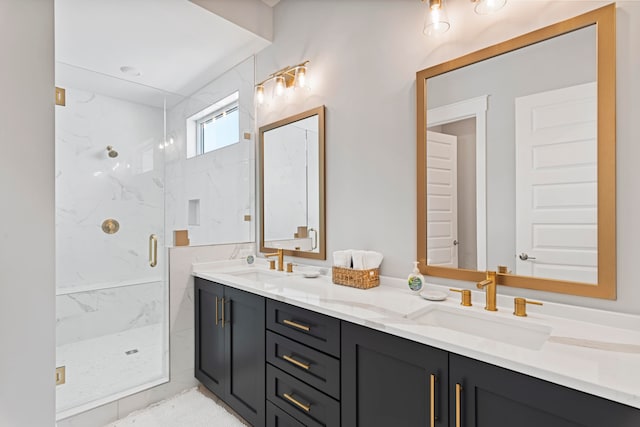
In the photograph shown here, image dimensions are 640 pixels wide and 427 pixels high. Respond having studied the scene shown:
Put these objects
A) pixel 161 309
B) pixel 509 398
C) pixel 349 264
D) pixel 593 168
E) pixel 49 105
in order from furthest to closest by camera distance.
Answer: pixel 161 309 → pixel 349 264 → pixel 49 105 → pixel 593 168 → pixel 509 398

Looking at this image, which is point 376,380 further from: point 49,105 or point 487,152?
point 49,105

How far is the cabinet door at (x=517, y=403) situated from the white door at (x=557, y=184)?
1.83 feet

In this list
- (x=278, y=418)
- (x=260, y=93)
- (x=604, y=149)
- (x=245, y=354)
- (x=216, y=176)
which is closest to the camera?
(x=604, y=149)

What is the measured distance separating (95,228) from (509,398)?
284 centimetres

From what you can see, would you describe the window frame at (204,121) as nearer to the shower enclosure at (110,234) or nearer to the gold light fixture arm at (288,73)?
the shower enclosure at (110,234)

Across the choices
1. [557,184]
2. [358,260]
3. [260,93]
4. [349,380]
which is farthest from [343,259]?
[260,93]

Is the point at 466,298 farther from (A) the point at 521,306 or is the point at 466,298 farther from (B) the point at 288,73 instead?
(B) the point at 288,73

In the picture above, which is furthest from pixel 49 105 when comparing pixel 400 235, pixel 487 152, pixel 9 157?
pixel 487 152

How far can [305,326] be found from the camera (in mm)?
1581

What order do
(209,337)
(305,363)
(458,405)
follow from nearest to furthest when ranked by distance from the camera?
(458,405)
(305,363)
(209,337)

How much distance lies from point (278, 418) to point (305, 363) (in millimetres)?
405

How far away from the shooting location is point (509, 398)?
3.15 ft

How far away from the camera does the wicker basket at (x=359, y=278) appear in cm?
185

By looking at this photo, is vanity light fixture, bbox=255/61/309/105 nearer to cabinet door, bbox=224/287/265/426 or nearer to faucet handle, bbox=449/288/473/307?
cabinet door, bbox=224/287/265/426
